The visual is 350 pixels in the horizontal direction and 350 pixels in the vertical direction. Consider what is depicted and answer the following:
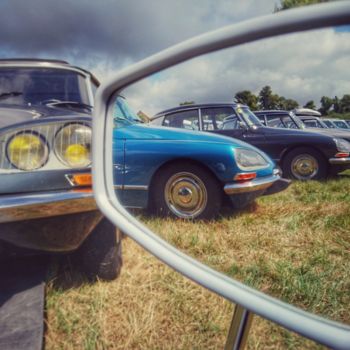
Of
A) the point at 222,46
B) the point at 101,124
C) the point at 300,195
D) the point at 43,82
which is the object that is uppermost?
the point at 43,82

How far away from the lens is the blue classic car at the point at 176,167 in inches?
34.0

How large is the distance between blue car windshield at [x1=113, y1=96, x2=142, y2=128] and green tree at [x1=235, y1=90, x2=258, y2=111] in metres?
0.46

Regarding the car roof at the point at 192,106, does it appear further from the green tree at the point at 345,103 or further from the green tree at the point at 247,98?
the green tree at the point at 345,103

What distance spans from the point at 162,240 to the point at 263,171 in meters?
0.37

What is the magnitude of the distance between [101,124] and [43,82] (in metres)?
1.61

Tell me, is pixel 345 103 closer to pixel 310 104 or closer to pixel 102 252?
pixel 310 104

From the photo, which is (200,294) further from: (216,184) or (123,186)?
(123,186)

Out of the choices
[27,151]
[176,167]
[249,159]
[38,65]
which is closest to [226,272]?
[249,159]

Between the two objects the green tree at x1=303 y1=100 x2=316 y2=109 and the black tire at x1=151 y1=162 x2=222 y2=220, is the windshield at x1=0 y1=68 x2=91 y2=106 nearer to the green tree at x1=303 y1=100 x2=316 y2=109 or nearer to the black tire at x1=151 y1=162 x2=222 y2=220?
the black tire at x1=151 y1=162 x2=222 y2=220

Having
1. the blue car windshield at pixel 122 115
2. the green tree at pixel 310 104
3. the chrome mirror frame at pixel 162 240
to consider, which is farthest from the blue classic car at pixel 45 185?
the green tree at pixel 310 104

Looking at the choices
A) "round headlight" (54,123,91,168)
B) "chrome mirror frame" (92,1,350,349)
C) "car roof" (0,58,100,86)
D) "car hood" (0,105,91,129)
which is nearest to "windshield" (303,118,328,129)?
"chrome mirror frame" (92,1,350,349)

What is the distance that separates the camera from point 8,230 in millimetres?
1276

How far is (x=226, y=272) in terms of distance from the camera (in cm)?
64

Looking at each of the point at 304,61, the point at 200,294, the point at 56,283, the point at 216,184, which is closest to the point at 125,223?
the point at 304,61
